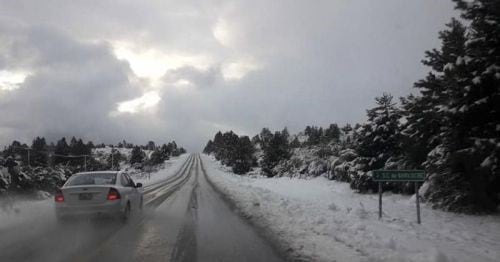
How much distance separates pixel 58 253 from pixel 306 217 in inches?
276

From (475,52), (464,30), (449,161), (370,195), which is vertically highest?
(464,30)

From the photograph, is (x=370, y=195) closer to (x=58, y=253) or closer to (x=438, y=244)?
(x=438, y=244)

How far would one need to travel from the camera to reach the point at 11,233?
11016 millimetres

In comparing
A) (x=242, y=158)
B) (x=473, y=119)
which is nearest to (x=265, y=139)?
(x=242, y=158)

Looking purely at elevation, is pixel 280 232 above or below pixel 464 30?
below

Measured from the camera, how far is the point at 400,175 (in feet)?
43.9

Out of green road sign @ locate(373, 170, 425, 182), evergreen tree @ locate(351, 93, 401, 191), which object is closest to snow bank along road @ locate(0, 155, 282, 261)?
green road sign @ locate(373, 170, 425, 182)

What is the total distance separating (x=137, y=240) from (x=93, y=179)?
407cm

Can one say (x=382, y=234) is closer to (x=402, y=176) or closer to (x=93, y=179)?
(x=402, y=176)

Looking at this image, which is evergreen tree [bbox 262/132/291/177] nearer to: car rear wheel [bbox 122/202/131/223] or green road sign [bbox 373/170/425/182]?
green road sign [bbox 373/170/425/182]

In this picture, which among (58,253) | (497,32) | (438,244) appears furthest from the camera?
(497,32)

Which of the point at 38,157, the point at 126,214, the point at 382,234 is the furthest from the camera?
the point at 38,157

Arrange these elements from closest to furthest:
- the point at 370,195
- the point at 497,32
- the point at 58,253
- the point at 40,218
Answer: the point at 58,253
the point at 497,32
the point at 40,218
the point at 370,195

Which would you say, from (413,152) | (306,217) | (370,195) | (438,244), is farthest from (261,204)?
(438,244)
